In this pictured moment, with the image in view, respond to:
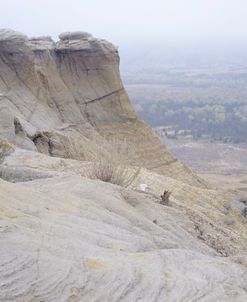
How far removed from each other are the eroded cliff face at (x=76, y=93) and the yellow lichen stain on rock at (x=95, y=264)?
16270mm

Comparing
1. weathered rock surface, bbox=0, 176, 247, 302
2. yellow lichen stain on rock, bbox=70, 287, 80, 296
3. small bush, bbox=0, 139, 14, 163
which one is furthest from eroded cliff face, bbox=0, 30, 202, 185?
yellow lichen stain on rock, bbox=70, 287, 80, 296

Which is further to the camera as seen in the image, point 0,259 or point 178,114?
point 178,114

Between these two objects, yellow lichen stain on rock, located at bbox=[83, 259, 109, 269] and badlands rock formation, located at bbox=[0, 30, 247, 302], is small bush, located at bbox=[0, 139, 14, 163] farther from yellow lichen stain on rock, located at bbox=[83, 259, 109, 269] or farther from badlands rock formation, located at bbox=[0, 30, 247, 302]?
yellow lichen stain on rock, located at bbox=[83, 259, 109, 269]

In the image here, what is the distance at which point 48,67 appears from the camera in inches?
1003

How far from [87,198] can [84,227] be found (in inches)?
69.9

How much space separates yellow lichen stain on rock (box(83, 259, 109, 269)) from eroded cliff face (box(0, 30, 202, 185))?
53.4 ft

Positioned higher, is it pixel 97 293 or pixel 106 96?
pixel 97 293

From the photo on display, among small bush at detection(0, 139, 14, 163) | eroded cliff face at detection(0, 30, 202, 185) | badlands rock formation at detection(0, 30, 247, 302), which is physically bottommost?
eroded cliff face at detection(0, 30, 202, 185)

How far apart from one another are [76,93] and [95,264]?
71.0 feet

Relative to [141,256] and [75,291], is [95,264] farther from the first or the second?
[141,256]

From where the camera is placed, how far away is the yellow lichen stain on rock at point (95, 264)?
182 inches

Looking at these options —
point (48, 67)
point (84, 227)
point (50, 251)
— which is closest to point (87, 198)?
→ point (84, 227)

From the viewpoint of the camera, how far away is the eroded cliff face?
23219 mm

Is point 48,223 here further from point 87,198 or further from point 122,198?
point 122,198
